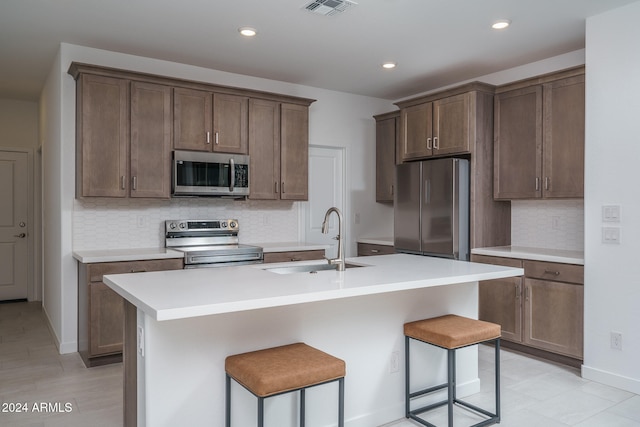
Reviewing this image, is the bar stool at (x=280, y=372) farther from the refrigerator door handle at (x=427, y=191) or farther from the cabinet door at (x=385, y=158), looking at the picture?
the cabinet door at (x=385, y=158)

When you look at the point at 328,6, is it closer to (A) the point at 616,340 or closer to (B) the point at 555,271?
(B) the point at 555,271

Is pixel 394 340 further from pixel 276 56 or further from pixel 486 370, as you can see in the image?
pixel 276 56

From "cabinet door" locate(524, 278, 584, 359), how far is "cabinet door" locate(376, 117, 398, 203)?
2.24m

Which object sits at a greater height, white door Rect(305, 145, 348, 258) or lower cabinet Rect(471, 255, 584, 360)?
white door Rect(305, 145, 348, 258)

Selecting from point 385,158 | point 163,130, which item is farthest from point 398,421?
point 385,158

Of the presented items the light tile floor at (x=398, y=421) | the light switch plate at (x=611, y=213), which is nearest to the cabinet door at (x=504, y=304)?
the light tile floor at (x=398, y=421)

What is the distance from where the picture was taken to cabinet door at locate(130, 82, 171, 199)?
407cm

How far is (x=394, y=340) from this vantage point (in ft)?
9.16

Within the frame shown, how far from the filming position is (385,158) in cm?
583

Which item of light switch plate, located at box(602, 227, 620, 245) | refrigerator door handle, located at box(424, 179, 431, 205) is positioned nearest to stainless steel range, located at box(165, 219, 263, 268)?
refrigerator door handle, located at box(424, 179, 431, 205)

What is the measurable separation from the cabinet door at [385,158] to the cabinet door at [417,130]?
548 millimetres

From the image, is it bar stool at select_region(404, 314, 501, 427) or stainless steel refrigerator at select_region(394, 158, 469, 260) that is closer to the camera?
bar stool at select_region(404, 314, 501, 427)

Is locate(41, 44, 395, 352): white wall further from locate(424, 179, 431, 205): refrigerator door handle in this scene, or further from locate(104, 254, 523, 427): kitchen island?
locate(104, 254, 523, 427): kitchen island

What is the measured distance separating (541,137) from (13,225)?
257 inches
